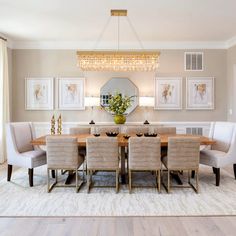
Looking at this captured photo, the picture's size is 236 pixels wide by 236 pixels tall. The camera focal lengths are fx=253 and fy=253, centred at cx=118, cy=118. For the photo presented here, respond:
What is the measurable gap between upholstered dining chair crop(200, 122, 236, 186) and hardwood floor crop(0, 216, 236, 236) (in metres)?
1.29

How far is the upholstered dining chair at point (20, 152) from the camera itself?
407 centimetres

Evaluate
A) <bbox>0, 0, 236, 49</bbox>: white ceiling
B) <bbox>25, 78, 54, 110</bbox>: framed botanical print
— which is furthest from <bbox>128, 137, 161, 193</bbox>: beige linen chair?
<bbox>25, 78, 54, 110</bbox>: framed botanical print

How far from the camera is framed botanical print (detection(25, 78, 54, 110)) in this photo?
648 cm

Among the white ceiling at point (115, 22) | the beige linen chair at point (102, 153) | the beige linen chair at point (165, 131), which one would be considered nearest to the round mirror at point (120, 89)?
the white ceiling at point (115, 22)

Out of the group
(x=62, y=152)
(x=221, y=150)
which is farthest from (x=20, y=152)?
(x=221, y=150)

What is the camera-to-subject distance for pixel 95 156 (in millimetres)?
3703

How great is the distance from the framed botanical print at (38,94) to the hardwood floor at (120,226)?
3959 mm

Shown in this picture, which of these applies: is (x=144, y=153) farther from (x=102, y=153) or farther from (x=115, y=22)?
(x=115, y=22)

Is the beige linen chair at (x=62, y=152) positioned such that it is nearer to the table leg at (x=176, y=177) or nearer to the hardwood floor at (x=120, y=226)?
the hardwood floor at (x=120, y=226)

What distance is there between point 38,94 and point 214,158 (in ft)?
14.8

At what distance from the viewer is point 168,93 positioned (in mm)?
6453

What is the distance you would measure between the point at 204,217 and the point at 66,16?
3.96 meters

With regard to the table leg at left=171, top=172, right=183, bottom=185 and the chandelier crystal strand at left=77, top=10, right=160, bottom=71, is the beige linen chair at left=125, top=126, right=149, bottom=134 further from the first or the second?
the chandelier crystal strand at left=77, top=10, right=160, bottom=71

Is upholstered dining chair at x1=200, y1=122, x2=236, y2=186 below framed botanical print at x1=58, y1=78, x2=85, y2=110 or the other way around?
below
